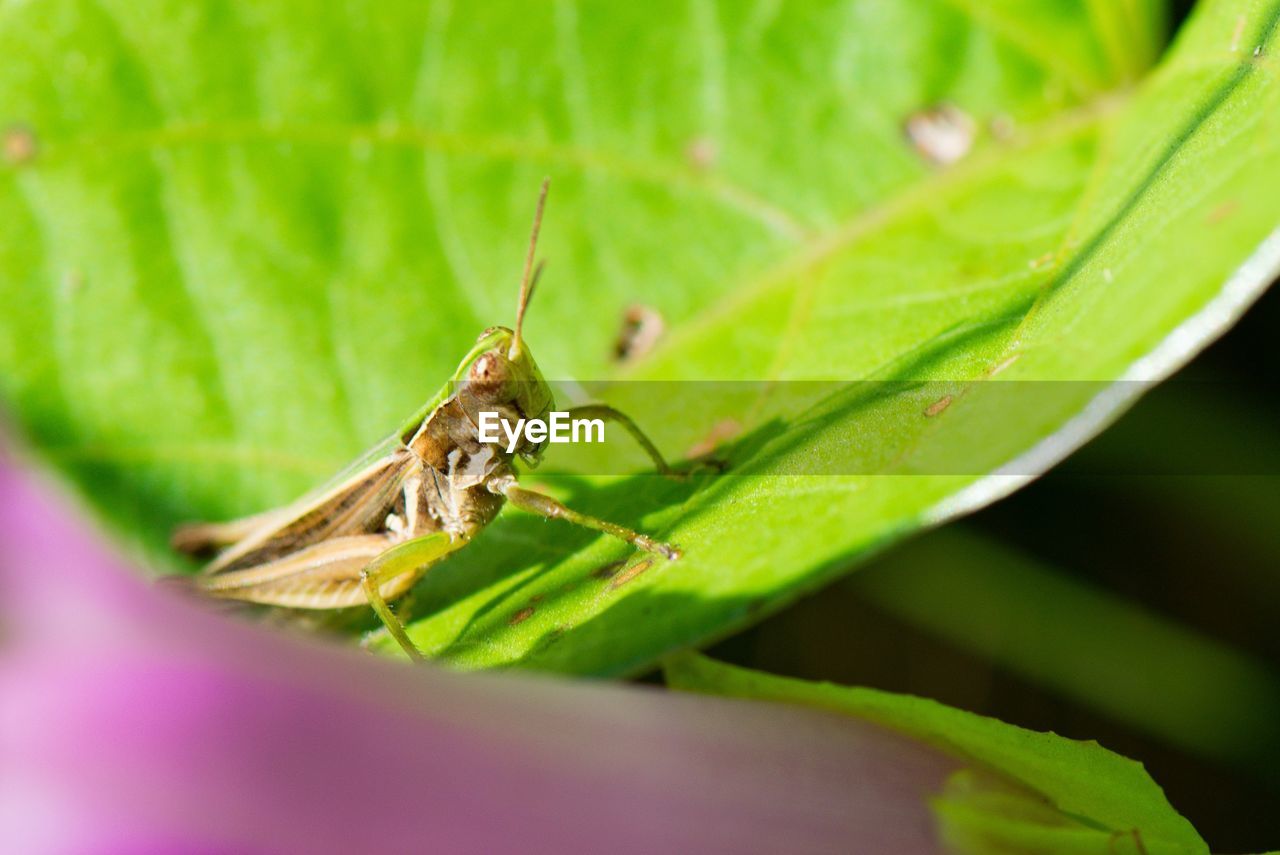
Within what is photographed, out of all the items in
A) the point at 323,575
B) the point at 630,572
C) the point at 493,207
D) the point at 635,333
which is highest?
the point at 493,207

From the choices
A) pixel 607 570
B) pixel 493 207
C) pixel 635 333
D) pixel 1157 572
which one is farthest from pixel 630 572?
pixel 1157 572

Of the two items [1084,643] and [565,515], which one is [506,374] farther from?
[1084,643]

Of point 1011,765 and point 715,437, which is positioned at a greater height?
point 715,437

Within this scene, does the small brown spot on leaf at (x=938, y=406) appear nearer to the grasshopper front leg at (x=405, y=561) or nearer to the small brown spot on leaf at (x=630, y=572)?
the small brown spot on leaf at (x=630, y=572)

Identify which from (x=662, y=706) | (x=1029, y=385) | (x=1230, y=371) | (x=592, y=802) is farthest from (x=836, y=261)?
(x=592, y=802)

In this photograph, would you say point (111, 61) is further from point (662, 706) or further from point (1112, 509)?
point (1112, 509)

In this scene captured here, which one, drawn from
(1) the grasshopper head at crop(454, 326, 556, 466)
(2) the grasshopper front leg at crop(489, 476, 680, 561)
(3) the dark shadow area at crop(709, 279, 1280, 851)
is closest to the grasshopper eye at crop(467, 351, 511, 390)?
(1) the grasshopper head at crop(454, 326, 556, 466)

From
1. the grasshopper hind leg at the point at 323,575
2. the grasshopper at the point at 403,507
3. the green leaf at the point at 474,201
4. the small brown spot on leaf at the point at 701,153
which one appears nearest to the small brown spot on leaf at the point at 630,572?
the green leaf at the point at 474,201

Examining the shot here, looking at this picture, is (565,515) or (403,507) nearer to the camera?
(565,515)
